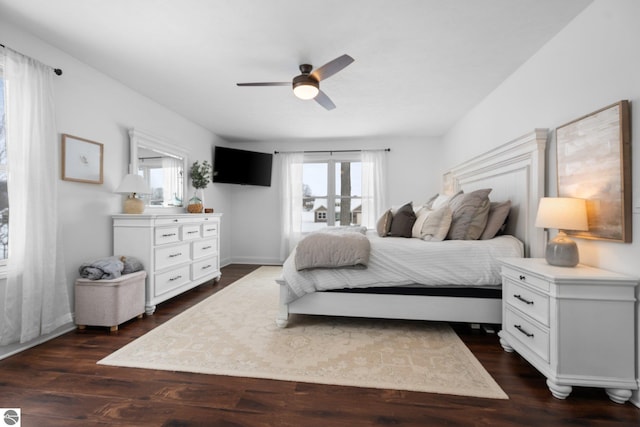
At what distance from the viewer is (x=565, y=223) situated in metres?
1.89

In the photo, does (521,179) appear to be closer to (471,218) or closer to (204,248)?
(471,218)

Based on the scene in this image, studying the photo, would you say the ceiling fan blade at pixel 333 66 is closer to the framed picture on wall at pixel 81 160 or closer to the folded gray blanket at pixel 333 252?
the folded gray blanket at pixel 333 252

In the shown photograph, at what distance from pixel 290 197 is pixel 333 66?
3.59 m

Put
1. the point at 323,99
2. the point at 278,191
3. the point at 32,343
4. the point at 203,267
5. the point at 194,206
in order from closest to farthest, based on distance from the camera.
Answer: the point at 32,343
the point at 323,99
the point at 203,267
the point at 194,206
the point at 278,191

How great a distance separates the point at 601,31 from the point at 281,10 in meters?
2.04

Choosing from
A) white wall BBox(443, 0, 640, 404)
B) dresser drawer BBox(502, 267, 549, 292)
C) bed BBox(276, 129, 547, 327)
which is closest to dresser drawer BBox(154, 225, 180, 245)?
bed BBox(276, 129, 547, 327)

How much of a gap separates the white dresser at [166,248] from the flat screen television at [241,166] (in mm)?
1559

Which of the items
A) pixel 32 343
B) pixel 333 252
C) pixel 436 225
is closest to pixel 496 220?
pixel 436 225

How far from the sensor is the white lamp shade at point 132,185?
3.06 m

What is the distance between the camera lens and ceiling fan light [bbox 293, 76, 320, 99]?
2.67 metres

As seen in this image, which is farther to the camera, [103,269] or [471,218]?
[471,218]

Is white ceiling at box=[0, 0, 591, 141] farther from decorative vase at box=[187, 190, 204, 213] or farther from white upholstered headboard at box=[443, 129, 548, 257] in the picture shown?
decorative vase at box=[187, 190, 204, 213]

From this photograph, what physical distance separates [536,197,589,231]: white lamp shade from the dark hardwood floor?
95 centimetres

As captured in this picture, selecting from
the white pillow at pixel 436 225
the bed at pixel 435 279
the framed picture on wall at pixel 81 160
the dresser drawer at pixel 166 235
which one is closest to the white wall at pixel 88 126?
the framed picture on wall at pixel 81 160
